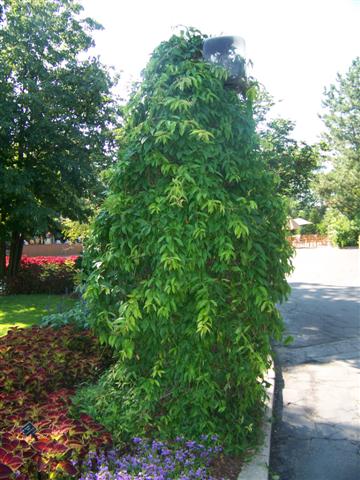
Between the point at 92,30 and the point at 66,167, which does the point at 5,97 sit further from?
the point at 92,30

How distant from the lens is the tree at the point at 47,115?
43.3ft

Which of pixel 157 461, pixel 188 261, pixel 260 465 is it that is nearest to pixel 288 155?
pixel 188 261

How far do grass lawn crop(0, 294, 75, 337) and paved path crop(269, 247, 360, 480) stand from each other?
4.61 m

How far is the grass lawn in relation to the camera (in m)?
9.34

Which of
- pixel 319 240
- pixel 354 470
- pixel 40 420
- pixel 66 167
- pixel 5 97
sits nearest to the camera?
pixel 40 420

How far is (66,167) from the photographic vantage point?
13789 mm

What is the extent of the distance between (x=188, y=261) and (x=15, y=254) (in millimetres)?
14167

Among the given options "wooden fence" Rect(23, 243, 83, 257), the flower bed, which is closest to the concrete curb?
the flower bed

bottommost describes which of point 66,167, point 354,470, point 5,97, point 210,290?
point 354,470

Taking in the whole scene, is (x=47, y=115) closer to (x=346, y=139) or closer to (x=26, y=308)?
(x=26, y=308)

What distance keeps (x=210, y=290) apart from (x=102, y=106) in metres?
Answer: 13.7

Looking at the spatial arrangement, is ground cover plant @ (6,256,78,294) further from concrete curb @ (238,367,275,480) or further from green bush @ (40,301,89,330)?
concrete curb @ (238,367,275,480)

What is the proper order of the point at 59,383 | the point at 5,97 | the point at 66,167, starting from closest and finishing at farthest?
the point at 59,383
the point at 5,97
the point at 66,167

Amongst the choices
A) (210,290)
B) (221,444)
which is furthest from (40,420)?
(210,290)
